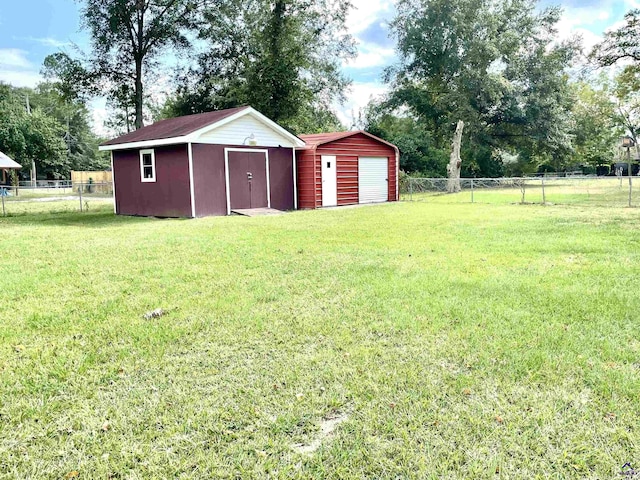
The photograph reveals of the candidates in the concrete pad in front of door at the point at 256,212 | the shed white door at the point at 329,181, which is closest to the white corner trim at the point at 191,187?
the concrete pad in front of door at the point at 256,212

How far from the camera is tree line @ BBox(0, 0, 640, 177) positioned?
22.9 m

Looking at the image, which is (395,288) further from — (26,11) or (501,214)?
(26,11)

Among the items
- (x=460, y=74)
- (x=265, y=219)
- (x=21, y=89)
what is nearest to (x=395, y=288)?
(x=265, y=219)

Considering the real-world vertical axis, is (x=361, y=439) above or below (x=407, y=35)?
below

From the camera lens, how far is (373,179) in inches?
740

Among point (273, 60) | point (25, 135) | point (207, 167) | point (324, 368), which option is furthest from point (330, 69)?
point (324, 368)

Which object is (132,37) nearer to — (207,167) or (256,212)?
(207,167)

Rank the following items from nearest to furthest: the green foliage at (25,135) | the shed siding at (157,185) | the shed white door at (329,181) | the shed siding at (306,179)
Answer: the shed siding at (157,185) → the shed siding at (306,179) → the shed white door at (329,181) → the green foliage at (25,135)

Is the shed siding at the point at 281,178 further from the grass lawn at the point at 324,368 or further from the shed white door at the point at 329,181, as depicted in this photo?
the grass lawn at the point at 324,368

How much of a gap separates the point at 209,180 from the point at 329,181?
15.8ft

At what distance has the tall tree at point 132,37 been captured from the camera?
22672mm

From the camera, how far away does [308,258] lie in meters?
6.55

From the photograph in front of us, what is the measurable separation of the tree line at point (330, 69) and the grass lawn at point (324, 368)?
17153 mm

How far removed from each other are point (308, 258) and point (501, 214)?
7.83 m
